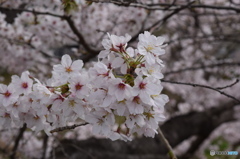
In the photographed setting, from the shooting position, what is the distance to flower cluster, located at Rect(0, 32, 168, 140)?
108 cm

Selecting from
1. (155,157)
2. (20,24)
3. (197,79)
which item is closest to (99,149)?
(155,157)

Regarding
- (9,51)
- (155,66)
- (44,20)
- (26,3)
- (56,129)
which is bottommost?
(56,129)

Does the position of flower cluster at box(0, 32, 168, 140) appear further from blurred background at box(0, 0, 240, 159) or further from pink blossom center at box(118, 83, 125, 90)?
blurred background at box(0, 0, 240, 159)

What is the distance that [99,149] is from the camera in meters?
3.72

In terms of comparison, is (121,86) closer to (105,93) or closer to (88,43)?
(105,93)

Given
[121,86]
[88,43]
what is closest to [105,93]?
[121,86]

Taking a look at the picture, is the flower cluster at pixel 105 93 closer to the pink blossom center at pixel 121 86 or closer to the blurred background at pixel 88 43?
the pink blossom center at pixel 121 86

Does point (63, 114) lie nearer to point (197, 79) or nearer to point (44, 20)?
point (44, 20)

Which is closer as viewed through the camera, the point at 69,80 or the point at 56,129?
the point at 69,80

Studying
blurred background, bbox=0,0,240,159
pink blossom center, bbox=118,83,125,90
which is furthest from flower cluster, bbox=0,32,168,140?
blurred background, bbox=0,0,240,159

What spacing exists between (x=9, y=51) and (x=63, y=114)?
2193 millimetres

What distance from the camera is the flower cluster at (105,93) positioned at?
1084 millimetres

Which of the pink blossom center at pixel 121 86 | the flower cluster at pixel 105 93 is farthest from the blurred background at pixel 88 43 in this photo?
the pink blossom center at pixel 121 86

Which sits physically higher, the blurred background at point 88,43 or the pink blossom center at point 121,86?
the blurred background at point 88,43
